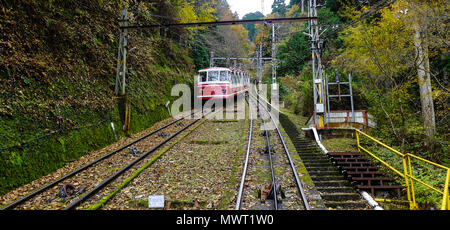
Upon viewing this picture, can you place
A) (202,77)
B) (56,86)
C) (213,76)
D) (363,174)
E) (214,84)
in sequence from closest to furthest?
(363,174) → (56,86) → (214,84) → (213,76) → (202,77)

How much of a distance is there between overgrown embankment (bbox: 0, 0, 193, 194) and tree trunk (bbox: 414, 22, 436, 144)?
39.1ft

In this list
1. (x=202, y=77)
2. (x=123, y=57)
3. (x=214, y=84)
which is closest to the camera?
(x=123, y=57)

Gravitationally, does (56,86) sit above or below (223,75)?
below

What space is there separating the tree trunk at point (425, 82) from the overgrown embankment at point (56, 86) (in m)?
11.9

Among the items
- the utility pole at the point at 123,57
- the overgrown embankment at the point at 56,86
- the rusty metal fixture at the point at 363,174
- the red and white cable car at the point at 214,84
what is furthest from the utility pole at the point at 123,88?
the rusty metal fixture at the point at 363,174

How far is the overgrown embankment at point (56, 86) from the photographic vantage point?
21.4 ft

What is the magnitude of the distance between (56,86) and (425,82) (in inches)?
533

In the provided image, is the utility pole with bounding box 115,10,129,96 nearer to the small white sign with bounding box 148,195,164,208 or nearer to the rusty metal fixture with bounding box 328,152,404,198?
the small white sign with bounding box 148,195,164,208

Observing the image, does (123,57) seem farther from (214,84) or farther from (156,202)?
(156,202)

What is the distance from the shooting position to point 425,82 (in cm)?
1014

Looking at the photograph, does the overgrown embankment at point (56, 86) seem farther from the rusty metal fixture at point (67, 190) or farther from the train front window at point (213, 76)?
the train front window at point (213, 76)

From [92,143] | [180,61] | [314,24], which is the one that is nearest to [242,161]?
[92,143]

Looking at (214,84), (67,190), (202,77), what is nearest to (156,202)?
(67,190)
